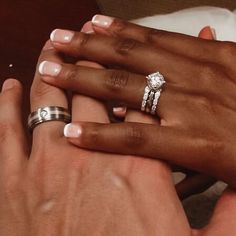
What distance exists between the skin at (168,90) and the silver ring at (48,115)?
0.15 feet

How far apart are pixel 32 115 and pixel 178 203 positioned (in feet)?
0.96

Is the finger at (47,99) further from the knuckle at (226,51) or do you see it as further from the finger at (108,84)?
the knuckle at (226,51)

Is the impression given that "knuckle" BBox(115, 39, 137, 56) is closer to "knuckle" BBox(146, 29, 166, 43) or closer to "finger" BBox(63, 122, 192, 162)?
"knuckle" BBox(146, 29, 166, 43)

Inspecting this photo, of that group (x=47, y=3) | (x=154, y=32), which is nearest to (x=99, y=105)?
(x=154, y=32)

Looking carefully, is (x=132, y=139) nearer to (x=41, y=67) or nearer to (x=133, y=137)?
(x=133, y=137)

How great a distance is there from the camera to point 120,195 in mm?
724

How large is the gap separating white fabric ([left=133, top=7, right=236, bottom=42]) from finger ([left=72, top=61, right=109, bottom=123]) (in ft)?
1.04

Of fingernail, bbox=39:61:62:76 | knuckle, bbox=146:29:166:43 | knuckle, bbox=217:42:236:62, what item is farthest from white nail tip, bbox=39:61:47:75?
knuckle, bbox=217:42:236:62

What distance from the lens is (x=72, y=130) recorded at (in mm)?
752

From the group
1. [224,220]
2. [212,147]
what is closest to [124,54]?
[212,147]

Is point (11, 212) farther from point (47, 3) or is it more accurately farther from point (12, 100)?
point (47, 3)

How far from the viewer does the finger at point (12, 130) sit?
0.80 m

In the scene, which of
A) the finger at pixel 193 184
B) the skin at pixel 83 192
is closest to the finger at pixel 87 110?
the skin at pixel 83 192

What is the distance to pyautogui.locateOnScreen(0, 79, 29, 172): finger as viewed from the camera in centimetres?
80
